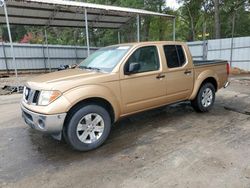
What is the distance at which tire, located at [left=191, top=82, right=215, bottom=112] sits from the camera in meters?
5.63

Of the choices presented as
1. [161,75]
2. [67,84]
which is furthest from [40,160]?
[161,75]

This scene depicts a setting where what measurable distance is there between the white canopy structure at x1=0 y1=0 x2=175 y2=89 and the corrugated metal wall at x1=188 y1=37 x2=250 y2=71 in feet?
16.7

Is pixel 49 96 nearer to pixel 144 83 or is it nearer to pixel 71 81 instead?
pixel 71 81

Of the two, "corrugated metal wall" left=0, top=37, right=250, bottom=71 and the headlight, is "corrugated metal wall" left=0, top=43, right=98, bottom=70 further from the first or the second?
the headlight

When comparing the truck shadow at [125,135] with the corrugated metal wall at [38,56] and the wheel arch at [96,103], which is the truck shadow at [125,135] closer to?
the wheel arch at [96,103]

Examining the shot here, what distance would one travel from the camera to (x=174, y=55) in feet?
16.6

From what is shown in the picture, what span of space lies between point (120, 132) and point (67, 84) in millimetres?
1694

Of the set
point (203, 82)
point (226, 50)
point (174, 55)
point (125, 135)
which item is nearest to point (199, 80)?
point (203, 82)

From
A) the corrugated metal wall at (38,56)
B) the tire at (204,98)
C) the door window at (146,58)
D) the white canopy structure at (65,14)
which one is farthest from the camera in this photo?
the corrugated metal wall at (38,56)

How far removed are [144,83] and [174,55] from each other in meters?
1.22

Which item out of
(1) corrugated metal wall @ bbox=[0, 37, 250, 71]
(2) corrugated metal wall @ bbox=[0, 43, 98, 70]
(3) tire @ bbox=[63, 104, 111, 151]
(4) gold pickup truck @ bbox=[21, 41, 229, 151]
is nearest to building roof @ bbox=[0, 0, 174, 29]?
(2) corrugated metal wall @ bbox=[0, 43, 98, 70]

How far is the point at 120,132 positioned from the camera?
468 centimetres

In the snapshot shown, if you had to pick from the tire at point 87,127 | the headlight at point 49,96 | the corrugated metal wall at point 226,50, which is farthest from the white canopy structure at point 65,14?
the tire at point 87,127

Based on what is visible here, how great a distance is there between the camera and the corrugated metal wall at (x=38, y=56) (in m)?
16.7
